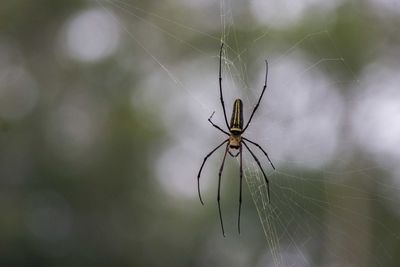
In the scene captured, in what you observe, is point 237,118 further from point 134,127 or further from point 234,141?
point 134,127

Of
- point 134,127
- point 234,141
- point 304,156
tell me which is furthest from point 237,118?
point 134,127

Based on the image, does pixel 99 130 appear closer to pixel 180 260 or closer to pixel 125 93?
pixel 125 93

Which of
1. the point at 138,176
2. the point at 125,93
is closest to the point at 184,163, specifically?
the point at 138,176

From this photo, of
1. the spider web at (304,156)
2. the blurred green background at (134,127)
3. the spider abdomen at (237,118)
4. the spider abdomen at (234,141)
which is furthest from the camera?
the blurred green background at (134,127)

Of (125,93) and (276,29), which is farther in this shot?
(125,93)

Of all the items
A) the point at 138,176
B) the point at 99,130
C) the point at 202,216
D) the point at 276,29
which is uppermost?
the point at 276,29

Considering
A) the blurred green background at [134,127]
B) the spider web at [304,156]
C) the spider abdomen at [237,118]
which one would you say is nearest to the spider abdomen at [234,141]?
the spider abdomen at [237,118]

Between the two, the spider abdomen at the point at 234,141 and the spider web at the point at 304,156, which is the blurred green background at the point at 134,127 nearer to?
the spider web at the point at 304,156
